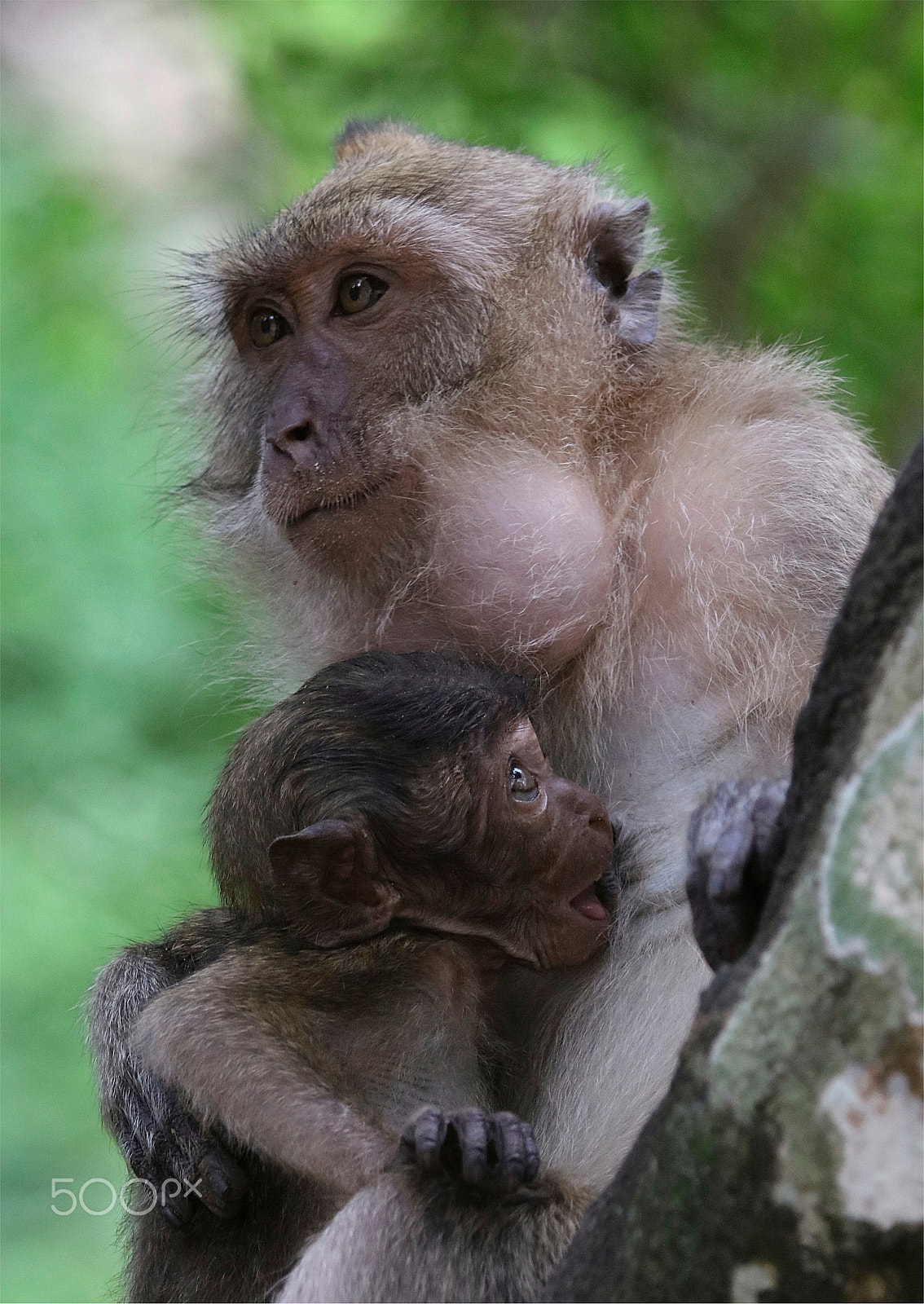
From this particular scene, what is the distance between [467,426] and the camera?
329cm

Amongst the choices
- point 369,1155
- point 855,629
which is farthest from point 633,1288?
point 369,1155

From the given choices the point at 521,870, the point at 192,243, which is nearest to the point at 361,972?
the point at 521,870

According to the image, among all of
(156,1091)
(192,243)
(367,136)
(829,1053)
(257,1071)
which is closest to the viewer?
(829,1053)

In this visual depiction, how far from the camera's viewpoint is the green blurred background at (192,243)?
6195 mm

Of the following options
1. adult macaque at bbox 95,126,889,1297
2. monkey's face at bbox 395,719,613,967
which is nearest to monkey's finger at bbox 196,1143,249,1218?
adult macaque at bbox 95,126,889,1297

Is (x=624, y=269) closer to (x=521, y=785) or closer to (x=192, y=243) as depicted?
(x=521, y=785)

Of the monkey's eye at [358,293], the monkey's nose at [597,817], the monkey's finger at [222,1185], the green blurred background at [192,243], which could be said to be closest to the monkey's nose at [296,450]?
the monkey's eye at [358,293]

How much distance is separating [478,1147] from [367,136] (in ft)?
10.00

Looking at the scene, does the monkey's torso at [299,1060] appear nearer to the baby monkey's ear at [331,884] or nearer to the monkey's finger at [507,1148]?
the baby monkey's ear at [331,884]

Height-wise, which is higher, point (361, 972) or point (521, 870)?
point (521, 870)

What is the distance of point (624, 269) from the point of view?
146 inches

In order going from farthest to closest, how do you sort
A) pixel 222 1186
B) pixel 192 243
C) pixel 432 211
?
pixel 192 243, pixel 432 211, pixel 222 1186

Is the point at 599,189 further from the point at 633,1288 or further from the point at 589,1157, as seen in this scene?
the point at 633,1288

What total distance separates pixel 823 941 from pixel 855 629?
1.12ft
